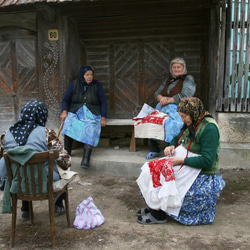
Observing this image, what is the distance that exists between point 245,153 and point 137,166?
181cm

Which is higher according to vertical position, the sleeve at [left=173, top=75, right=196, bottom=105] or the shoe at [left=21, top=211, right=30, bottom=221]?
the sleeve at [left=173, top=75, right=196, bottom=105]

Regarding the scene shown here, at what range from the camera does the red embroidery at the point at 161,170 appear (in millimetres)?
3029

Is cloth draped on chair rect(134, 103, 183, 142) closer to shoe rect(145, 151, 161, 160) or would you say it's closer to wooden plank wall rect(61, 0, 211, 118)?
shoe rect(145, 151, 161, 160)

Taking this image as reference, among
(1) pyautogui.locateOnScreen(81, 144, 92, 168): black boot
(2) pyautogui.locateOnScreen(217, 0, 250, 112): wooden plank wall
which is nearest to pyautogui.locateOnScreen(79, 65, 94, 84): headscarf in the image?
(1) pyautogui.locateOnScreen(81, 144, 92, 168): black boot

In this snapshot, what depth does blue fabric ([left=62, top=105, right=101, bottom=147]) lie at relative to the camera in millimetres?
5047

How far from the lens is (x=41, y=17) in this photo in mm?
5645

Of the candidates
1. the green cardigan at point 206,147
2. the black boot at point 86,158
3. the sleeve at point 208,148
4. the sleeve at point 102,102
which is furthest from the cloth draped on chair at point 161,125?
the sleeve at point 208,148

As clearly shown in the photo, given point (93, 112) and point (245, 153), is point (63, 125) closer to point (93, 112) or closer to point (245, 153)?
point (93, 112)

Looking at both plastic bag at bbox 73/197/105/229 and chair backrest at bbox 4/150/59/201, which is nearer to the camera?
chair backrest at bbox 4/150/59/201

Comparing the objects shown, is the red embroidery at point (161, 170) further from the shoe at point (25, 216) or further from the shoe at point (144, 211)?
the shoe at point (25, 216)

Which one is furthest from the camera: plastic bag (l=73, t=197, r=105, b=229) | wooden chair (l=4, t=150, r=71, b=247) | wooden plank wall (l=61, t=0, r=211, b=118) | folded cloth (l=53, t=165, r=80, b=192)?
wooden plank wall (l=61, t=0, r=211, b=118)

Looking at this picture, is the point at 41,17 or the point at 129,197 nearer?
the point at 129,197

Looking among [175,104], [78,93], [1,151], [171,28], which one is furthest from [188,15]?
[1,151]

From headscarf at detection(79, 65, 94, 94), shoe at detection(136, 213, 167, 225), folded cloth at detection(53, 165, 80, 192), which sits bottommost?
shoe at detection(136, 213, 167, 225)
